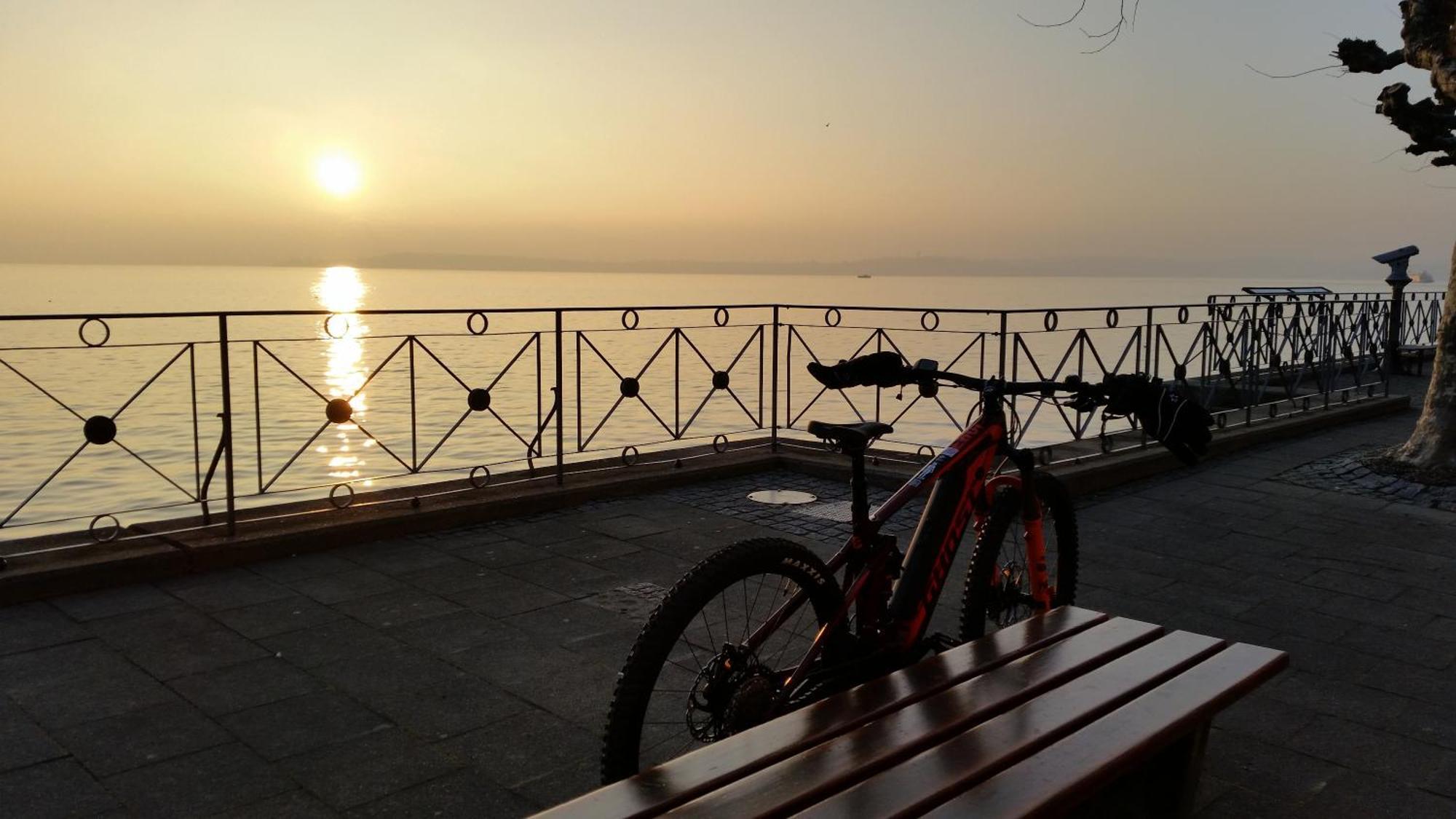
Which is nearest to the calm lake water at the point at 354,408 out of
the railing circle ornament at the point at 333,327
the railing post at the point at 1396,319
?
the railing circle ornament at the point at 333,327

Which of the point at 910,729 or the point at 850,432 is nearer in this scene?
the point at 910,729

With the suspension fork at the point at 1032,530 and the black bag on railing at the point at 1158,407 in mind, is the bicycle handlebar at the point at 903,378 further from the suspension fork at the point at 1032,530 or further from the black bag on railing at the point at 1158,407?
the suspension fork at the point at 1032,530

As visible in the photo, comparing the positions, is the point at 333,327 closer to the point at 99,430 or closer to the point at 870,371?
the point at 99,430

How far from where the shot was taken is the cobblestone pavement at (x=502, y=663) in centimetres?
296

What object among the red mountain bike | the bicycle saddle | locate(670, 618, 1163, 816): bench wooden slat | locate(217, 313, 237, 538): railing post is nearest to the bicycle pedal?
the red mountain bike

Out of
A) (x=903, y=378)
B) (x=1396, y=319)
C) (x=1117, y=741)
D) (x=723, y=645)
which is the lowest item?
(x=1117, y=741)

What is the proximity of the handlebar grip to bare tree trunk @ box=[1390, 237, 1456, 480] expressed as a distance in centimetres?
624

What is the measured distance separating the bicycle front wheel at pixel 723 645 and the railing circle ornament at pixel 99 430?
3.74 metres

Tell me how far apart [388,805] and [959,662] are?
155 cm

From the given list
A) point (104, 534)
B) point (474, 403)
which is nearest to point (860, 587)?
point (104, 534)

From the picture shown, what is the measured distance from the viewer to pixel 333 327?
19.4ft

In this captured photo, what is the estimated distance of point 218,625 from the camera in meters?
4.20

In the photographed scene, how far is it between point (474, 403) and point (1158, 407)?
4.63 metres

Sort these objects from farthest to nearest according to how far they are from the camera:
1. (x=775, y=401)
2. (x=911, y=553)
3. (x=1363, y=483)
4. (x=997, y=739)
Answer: (x=775, y=401) < (x=1363, y=483) < (x=911, y=553) < (x=997, y=739)
